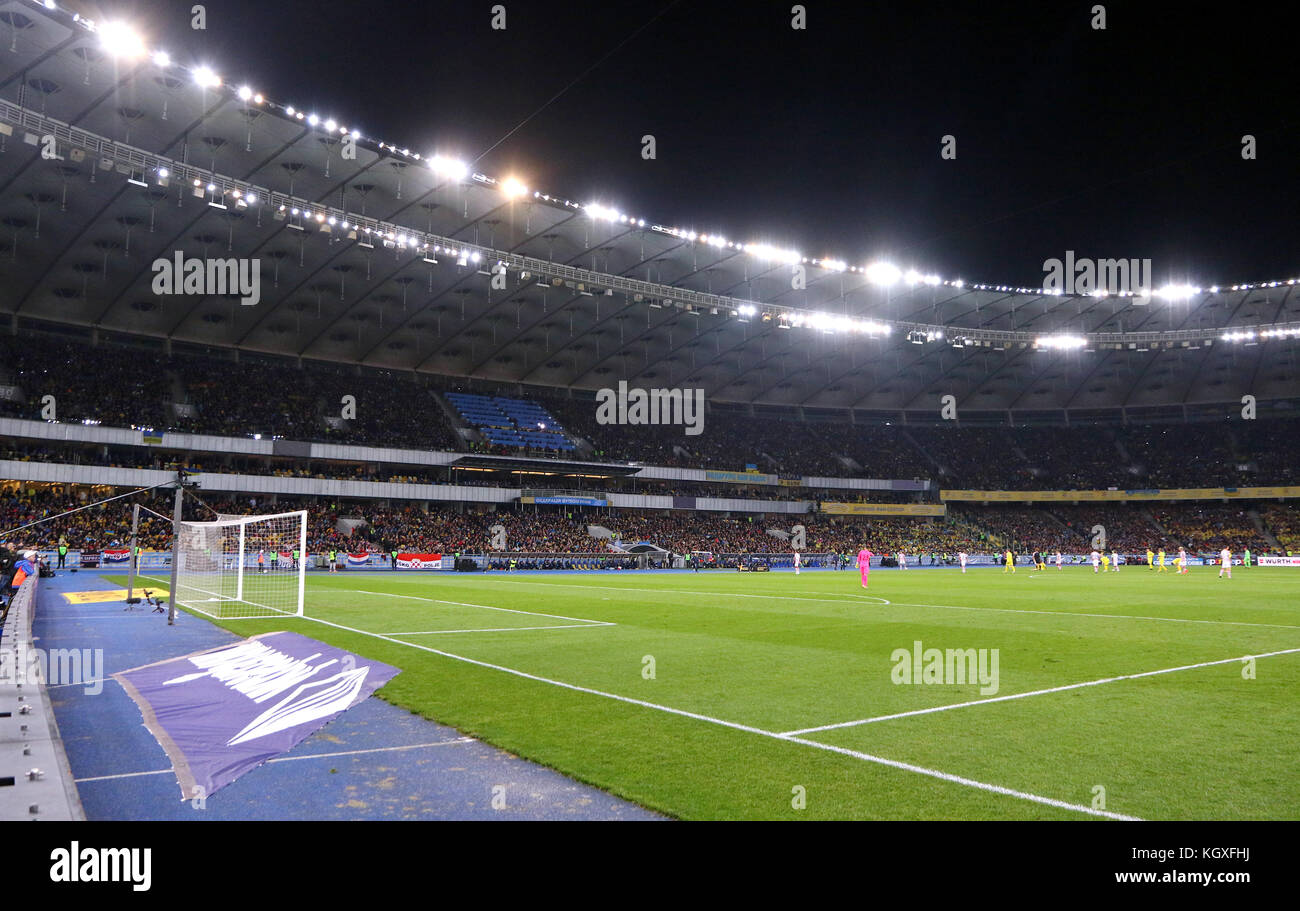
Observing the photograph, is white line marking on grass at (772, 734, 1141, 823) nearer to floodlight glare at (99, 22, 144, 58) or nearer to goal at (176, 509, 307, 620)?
goal at (176, 509, 307, 620)

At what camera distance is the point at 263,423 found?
182 ft

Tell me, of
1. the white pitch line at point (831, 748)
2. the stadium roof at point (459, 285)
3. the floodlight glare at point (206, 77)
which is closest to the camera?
the white pitch line at point (831, 748)

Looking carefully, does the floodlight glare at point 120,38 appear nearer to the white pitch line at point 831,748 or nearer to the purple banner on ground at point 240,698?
the purple banner on ground at point 240,698

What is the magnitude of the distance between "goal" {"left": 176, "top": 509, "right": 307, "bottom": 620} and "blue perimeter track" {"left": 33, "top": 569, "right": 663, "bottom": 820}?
36.5 ft

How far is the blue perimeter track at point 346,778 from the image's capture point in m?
5.20

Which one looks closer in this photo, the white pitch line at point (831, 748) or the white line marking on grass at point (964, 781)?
the white line marking on grass at point (964, 781)

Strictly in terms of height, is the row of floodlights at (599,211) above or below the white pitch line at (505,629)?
above

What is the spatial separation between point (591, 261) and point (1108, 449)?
210ft

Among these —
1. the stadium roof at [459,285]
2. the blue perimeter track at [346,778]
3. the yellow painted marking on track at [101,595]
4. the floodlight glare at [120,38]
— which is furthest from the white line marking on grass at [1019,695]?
the stadium roof at [459,285]

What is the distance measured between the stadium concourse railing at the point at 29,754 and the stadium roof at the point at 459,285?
89.6 feet

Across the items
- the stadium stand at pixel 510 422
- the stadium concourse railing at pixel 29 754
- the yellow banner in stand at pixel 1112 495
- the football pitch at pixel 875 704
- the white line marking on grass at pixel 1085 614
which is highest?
the stadium stand at pixel 510 422

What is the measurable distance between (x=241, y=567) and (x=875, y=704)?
19.9 metres

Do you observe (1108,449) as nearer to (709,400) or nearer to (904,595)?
(709,400)

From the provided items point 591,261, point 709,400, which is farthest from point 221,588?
point 709,400
